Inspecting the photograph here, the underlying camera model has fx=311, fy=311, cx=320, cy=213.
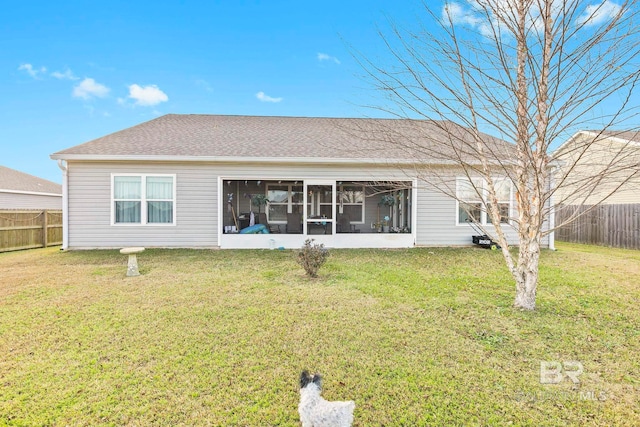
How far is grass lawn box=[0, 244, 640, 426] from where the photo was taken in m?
2.27

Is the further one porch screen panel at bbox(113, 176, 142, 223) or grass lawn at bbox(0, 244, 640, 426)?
porch screen panel at bbox(113, 176, 142, 223)

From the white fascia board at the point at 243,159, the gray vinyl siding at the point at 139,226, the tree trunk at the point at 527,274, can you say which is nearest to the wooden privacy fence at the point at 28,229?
the gray vinyl siding at the point at 139,226

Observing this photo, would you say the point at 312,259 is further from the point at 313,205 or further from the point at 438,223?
the point at 313,205

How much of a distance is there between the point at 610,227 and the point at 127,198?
55.8 feet

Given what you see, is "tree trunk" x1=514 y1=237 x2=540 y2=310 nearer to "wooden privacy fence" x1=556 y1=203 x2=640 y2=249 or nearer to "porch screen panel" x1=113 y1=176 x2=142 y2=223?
"wooden privacy fence" x1=556 y1=203 x2=640 y2=249

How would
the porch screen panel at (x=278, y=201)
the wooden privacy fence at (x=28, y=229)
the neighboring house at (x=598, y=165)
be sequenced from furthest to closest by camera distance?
the porch screen panel at (x=278, y=201) < the wooden privacy fence at (x=28, y=229) < the neighboring house at (x=598, y=165)

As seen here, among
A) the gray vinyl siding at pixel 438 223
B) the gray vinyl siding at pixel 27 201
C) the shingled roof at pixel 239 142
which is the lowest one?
the gray vinyl siding at pixel 438 223

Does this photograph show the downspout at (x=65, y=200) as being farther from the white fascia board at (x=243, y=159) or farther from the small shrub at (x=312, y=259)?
the small shrub at (x=312, y=259)

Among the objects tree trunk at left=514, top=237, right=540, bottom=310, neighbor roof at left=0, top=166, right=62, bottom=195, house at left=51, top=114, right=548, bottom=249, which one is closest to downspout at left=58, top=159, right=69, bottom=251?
house at left=51, top=114, right=548, bottom=249

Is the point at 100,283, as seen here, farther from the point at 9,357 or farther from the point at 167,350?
the point at 167,350

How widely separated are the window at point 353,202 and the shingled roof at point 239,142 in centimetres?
251

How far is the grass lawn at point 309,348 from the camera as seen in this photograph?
2.27 metres

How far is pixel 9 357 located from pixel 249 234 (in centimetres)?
684

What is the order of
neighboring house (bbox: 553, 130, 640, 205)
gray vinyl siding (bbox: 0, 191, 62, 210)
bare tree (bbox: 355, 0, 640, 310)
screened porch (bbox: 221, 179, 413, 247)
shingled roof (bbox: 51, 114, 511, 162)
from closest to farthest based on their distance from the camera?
neighboring house (bbox: 553, 130, 640, 205), bare tree (bbox: 355, 0, 640, 310), shingled roof (bbox: 51, 114, 511, 162), screened porch (bbox: 221, 179, 413, 247), gray vinyl siding (bbox: 0, 191, 62, 210)
